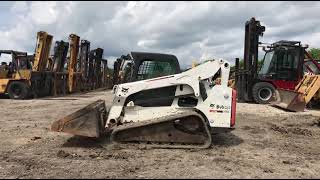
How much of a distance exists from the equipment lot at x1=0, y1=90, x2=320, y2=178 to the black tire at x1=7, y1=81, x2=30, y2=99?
1037 cm

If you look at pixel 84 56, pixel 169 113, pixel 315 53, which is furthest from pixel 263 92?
pixel 315 53

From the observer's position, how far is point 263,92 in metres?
17.7

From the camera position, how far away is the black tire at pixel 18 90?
2116 cm

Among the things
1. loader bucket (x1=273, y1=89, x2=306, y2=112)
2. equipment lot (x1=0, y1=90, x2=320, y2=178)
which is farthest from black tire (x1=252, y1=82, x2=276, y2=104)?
equipment lot (x1=0, y1=90, x2=320, y2=178)

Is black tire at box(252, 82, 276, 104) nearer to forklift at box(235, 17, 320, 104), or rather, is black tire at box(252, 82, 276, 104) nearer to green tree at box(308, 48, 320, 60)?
forklift at box(235, 17, 320, 104)

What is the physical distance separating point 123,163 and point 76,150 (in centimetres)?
132

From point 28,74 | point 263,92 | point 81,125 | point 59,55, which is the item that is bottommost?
point 81,125

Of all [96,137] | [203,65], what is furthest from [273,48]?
[96,137]

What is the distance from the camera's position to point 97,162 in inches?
279

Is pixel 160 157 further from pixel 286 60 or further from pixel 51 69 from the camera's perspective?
pixel 51 69

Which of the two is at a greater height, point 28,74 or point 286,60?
point 286,60

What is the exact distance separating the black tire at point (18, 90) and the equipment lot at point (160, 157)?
1037 cm

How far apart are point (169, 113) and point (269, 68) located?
1038 cm

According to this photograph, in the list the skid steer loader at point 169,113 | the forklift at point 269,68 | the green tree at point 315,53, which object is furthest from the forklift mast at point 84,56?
the skid steer loader at point 169,113
